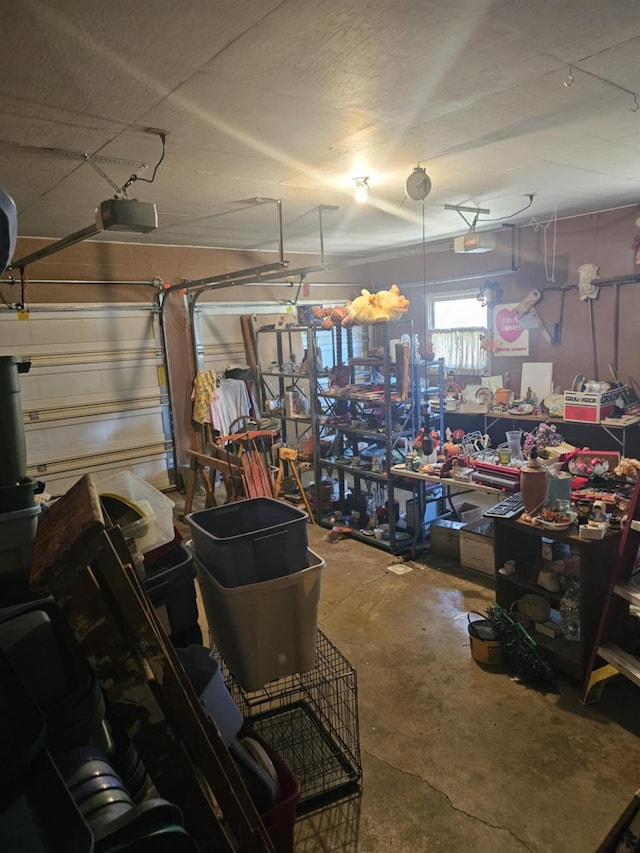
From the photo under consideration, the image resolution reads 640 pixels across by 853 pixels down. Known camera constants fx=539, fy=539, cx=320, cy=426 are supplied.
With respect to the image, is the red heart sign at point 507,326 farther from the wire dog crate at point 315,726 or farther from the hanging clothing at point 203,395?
the wire dog crate at point 315,726

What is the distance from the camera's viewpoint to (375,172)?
136 inches

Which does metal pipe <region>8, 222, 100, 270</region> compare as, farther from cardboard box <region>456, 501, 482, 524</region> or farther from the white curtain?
the white curtain

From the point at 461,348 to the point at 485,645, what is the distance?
477 centimetres

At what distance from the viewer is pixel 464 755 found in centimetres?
229

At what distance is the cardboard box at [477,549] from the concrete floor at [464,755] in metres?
0.63

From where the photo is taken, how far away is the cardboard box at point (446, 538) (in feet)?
13.6

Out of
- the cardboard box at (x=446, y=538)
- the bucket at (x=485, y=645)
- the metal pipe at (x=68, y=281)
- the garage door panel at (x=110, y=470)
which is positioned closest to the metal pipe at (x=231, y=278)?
the metal pipe at (x=68, y=281)

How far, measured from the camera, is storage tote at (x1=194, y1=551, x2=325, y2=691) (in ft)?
5.98

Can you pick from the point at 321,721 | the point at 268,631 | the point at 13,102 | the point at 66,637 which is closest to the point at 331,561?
the point at 321,721

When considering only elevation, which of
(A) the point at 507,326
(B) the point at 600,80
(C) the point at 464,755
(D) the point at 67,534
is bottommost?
(C) the point at 464,755

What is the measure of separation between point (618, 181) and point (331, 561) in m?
3.68

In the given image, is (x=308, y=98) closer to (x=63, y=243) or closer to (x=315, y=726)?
(x=63, y=243)

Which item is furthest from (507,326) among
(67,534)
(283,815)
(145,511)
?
(67,534)

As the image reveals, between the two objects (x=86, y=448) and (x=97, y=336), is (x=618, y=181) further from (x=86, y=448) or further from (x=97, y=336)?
(x=86, y=448)
